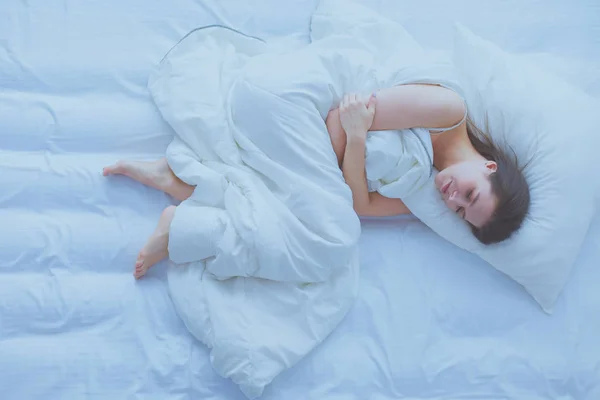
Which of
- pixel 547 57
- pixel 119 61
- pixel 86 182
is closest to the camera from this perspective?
pixel 86 182

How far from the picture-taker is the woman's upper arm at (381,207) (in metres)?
1.29

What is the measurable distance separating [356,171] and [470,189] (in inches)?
10.1

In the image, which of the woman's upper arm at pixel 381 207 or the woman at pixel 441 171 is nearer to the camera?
the woman at pixel 441 171

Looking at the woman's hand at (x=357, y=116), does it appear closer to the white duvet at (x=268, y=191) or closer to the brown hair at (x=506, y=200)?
the white duvet at (x=268, y=191)

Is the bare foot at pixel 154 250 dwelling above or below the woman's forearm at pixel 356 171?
below

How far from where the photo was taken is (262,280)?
3.91 feet

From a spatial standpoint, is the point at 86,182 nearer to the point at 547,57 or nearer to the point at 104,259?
the point at 104,259

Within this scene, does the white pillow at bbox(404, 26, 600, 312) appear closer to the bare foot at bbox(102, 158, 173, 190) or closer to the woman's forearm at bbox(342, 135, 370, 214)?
the woman's forearm at bbox(342, 135, 370, 214)

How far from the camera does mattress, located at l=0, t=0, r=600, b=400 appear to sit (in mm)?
1135

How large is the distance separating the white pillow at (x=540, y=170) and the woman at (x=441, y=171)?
1.4 inches

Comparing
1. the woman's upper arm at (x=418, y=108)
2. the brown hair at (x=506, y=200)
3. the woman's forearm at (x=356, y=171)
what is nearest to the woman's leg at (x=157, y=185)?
the woman's forearm at (x=356, y=171)

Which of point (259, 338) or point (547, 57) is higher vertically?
point (547, 57)

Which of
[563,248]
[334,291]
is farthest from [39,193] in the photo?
[563,248]

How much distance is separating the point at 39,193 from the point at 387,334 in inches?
33.7
